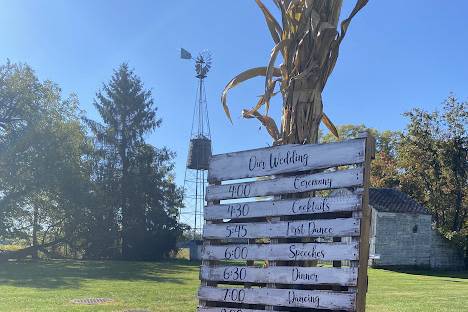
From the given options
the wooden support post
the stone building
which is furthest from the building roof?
the wooden support post

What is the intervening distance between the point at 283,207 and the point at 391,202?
1202 inches

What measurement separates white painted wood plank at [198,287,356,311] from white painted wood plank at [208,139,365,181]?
0.97 meters

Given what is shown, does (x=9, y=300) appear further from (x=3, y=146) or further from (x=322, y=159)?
(x=3, y=146)

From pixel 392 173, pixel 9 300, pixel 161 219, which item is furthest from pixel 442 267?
pixel 9 300

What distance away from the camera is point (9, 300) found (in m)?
11.6

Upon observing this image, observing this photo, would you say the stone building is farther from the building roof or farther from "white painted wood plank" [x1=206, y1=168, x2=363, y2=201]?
"white painted wood plank" [x1=206, y1=168, x2=363, y2=201]

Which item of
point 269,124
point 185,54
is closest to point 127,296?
point 269,124

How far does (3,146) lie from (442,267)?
28115 millimetres

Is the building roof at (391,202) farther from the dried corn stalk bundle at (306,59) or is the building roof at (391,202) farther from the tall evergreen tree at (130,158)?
the dried corn stalk bundle at (306,59)

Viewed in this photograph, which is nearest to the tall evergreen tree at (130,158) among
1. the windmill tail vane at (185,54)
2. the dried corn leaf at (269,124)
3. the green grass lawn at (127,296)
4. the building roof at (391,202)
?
the windmill tail vane at (185,54)

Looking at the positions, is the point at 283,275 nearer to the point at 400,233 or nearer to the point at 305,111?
the point at 305,111

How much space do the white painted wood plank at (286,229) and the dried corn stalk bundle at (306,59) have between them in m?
0.90

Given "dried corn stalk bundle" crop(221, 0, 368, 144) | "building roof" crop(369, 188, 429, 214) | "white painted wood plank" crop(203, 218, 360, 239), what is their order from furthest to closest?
"building roof" crop(369, 188, 429, 214)
"dried corn stalk bundle" crop(221, 0, 368, 144)
"white painted wood plank" crop(203, 218, 360, 239)

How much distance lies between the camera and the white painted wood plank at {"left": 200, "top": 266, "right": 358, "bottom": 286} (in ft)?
13.1
